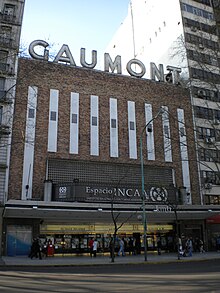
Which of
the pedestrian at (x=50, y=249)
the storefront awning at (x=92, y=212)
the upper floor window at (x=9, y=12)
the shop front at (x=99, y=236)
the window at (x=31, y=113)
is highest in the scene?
the upper floor window at (x=9, y=12)

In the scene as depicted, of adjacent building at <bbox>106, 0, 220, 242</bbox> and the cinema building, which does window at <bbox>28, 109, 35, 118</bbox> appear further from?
adjacent building at <bbox>106, 0, 220, 242</bbox>

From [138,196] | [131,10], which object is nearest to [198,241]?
[138,196]

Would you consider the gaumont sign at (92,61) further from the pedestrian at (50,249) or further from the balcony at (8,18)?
the pedestrian at (50,249)

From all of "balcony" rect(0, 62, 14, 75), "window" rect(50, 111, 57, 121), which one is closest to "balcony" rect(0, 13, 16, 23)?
"balcony" rect(0, 62, 14, 75)

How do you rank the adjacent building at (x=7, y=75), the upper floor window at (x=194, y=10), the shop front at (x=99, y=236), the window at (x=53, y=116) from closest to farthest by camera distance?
the adjacent building at (x=7, y=75)
the shop front at (x=99, y=236)
the window at (x=53, y=116)
the upper floor window at (x=194, y=10)

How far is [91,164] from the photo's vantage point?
109ft

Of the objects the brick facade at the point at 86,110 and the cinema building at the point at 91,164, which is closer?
the cinema building at the point at 91,164

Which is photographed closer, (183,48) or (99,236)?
(99,236)

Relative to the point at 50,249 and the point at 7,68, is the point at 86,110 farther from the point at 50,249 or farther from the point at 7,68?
the point at 50,249

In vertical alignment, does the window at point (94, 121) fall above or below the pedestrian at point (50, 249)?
above

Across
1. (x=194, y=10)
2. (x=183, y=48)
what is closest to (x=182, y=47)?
(x=183, y=48)

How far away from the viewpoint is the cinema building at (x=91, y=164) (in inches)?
1166

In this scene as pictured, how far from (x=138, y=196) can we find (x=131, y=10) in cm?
4170

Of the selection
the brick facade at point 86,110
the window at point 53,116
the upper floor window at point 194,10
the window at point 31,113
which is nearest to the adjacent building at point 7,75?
the brick facade at point 86,110
